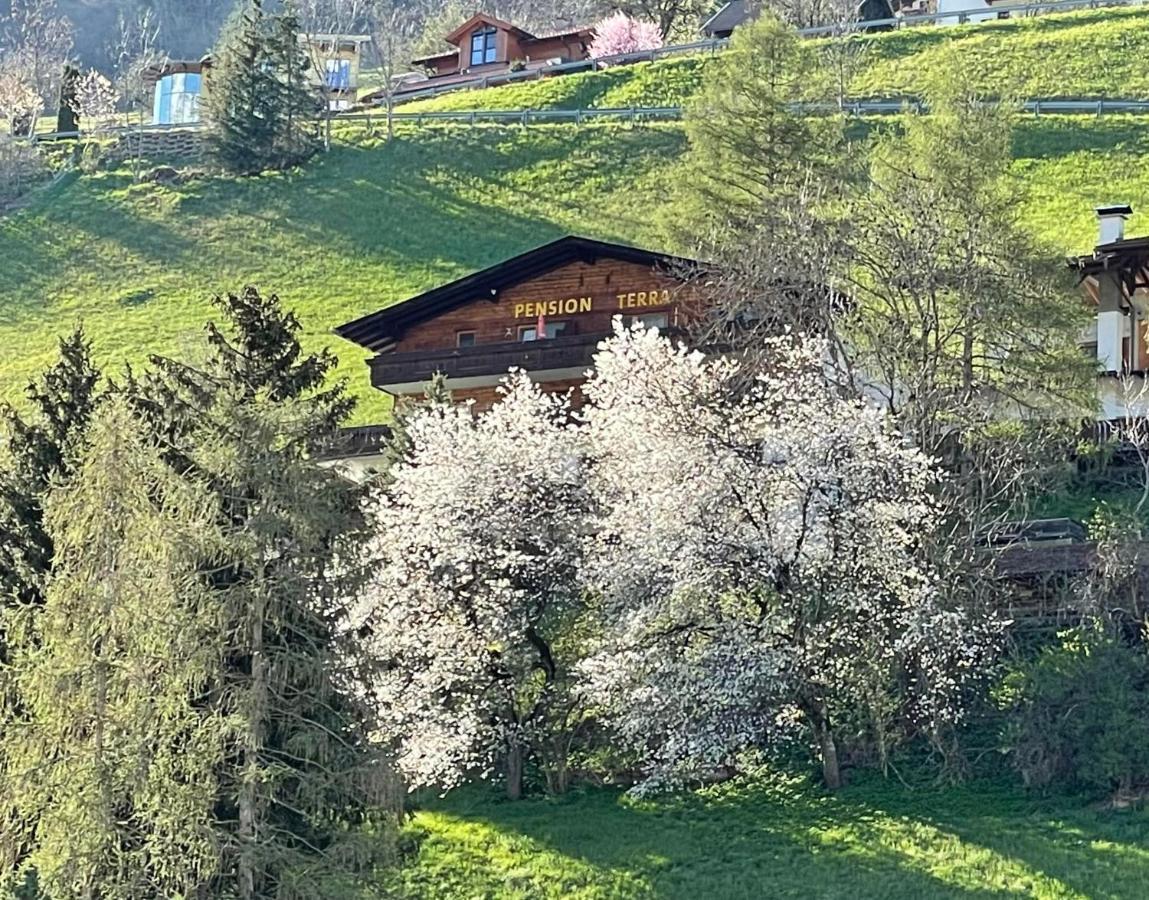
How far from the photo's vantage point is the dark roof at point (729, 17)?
100812 millimetres

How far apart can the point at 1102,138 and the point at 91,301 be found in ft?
122

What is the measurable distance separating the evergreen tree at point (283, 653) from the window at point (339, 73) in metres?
90.1

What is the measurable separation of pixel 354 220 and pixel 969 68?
26418 millimetres

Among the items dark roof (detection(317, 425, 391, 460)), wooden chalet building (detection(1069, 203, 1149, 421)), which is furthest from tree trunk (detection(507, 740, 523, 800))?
wooden chalet building (detection(1069, 203, 1149, 421))

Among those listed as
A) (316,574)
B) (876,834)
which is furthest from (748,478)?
(316,574)

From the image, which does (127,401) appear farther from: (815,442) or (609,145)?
(609,145)

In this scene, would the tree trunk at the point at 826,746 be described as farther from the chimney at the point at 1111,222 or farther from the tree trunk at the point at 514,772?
the chimney at the point at 1111,222

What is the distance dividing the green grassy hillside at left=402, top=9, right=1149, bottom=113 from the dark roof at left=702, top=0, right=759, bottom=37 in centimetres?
1365

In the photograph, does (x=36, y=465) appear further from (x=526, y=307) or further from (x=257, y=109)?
(x=257, y=109)

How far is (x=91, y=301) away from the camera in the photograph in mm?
68125

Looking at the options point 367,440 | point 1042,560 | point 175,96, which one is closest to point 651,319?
point 367,440

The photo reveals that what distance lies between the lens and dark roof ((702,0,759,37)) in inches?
3969

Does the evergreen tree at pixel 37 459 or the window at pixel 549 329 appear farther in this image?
the window at pixel 549 329

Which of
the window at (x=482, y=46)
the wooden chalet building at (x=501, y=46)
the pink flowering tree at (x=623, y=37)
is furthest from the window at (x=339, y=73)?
the pink flowering tree at (x=623, y=37)
